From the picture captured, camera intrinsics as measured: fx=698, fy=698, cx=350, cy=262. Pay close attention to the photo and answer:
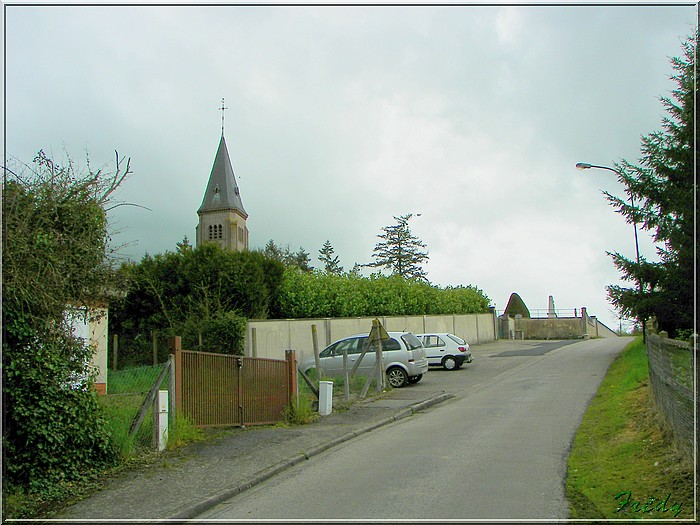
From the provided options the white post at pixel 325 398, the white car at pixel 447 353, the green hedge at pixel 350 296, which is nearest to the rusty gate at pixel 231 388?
the white post at pixel 325 398

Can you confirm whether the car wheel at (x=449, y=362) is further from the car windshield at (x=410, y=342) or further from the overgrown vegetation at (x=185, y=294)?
the overgrown vegetation at (x=185, y=294)

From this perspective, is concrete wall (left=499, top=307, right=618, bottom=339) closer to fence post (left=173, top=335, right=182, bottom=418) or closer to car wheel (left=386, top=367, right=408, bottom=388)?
car wheel (left=386, top=367, right=408, bottom=388)

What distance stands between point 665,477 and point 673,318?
58.6 ft

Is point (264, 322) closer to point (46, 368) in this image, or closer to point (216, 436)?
point (216, 436)

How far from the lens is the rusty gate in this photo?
36.6 ft

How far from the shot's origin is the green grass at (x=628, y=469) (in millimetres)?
6844

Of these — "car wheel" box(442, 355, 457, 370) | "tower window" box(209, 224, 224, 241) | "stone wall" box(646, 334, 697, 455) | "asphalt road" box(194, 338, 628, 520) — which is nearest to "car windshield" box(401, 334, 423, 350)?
"asphalt road" box(194, 338, 628, 520)

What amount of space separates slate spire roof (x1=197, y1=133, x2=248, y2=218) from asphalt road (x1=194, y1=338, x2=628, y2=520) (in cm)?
6636

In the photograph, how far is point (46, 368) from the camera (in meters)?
7.93

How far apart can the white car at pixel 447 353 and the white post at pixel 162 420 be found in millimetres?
16751

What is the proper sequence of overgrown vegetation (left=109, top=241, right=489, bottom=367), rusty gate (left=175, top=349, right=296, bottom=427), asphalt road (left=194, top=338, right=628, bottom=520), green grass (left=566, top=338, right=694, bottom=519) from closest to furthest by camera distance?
green grass (left=566, top=338, right=694, bottom=519)
asphalt road (left=194, top=338, right=628, bottom=520)
rusty gate (left=175, top=349, right=296, bottom=427)
overgrown vegetation (left=109, top=241, right=489, bottom=367)

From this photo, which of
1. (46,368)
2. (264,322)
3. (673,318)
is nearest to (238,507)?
(46,368)

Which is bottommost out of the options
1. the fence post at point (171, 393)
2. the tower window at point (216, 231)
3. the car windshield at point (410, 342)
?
the fence post at point (171, 393)

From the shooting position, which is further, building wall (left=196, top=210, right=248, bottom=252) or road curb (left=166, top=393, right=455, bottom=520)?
building wall (left=196, top=210, right=248, bottom=252)
